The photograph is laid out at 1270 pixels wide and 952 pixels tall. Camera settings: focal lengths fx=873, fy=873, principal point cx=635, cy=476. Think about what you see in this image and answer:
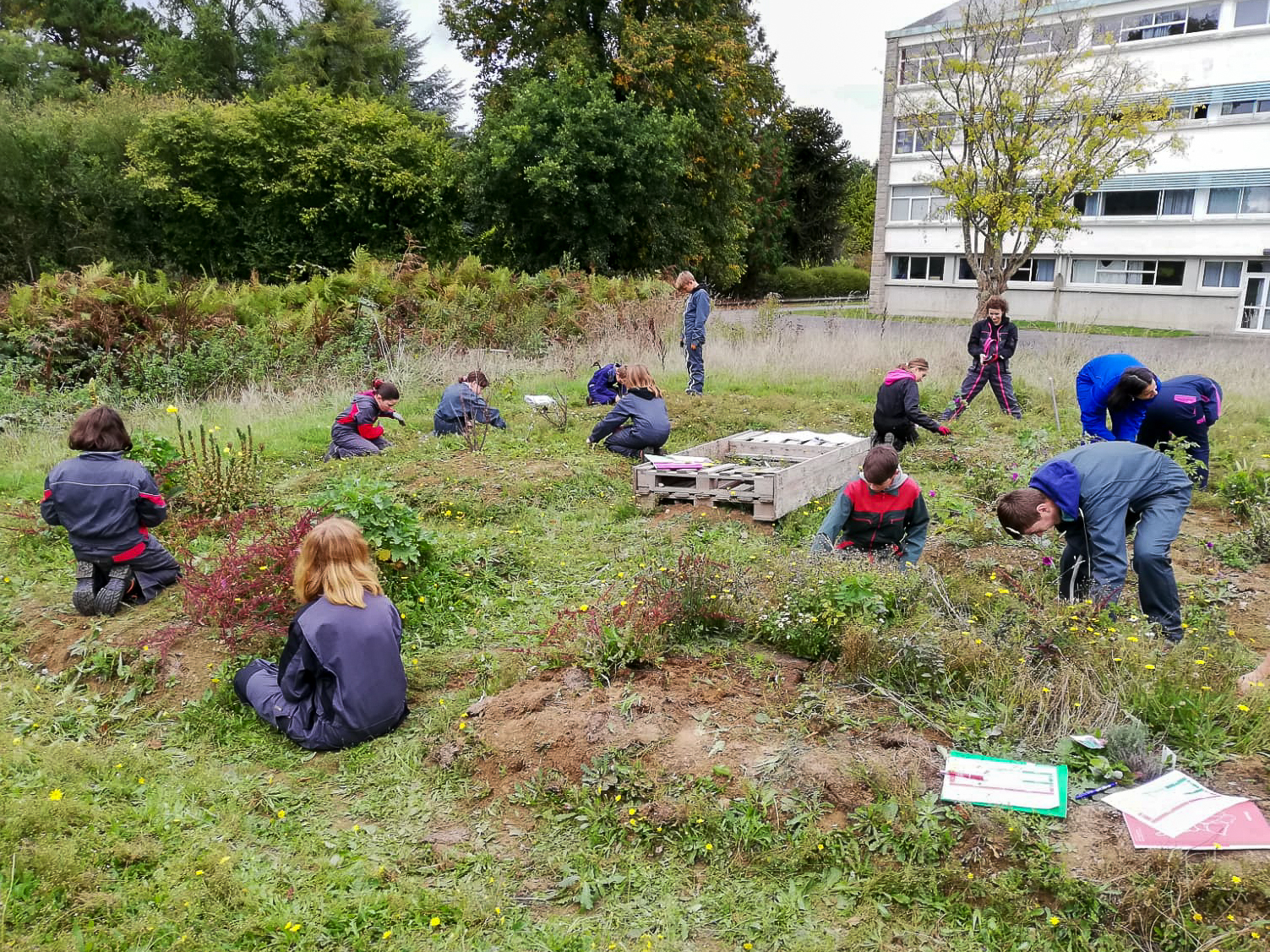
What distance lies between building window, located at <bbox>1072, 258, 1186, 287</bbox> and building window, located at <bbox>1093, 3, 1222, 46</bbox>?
24.5 ft

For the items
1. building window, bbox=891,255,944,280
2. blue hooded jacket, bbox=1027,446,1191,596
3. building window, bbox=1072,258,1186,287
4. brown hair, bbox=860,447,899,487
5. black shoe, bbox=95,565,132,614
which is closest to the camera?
blue hooded jacket, bbox=1027,446,1191,596

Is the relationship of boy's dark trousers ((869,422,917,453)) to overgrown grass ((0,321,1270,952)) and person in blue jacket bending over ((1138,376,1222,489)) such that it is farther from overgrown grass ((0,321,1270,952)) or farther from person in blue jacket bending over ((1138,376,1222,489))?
overgrown grass ((0,321,1270,952))

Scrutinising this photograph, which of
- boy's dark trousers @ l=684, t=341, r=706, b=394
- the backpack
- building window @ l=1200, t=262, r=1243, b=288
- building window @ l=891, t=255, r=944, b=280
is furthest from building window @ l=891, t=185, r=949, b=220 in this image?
the backpack

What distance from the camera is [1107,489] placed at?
445 cm

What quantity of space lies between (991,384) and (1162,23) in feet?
89.6

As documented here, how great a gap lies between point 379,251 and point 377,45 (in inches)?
554

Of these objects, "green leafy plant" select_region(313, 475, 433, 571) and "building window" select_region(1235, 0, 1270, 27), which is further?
"building window" select_region(1235, 0, 1270, 27)

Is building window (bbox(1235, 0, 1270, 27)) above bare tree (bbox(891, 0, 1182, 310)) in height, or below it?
above

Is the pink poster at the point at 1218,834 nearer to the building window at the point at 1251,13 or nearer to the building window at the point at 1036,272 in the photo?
the building window at the point at 1036,272

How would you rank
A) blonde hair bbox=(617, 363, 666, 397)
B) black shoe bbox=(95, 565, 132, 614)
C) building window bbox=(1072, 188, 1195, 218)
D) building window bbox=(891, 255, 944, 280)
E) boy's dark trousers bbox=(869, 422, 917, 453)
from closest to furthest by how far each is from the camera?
black shoe bbox=(95, 565, 132, 614)
blonde hair bbox=(617, 363, 666, 397)
boy's dark trousers bbox=(869, 422, 917, 453)
building window bbox=(1072, 188, 1195, 218)
building window bbox=(891, 255, 944, 280)

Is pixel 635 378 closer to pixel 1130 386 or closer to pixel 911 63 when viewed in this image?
pixel 1130 386

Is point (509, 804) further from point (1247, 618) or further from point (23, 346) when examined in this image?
point (23, 346)

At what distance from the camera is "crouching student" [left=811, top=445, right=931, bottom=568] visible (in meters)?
5.41

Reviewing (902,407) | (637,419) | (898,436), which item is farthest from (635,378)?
(898,436)
